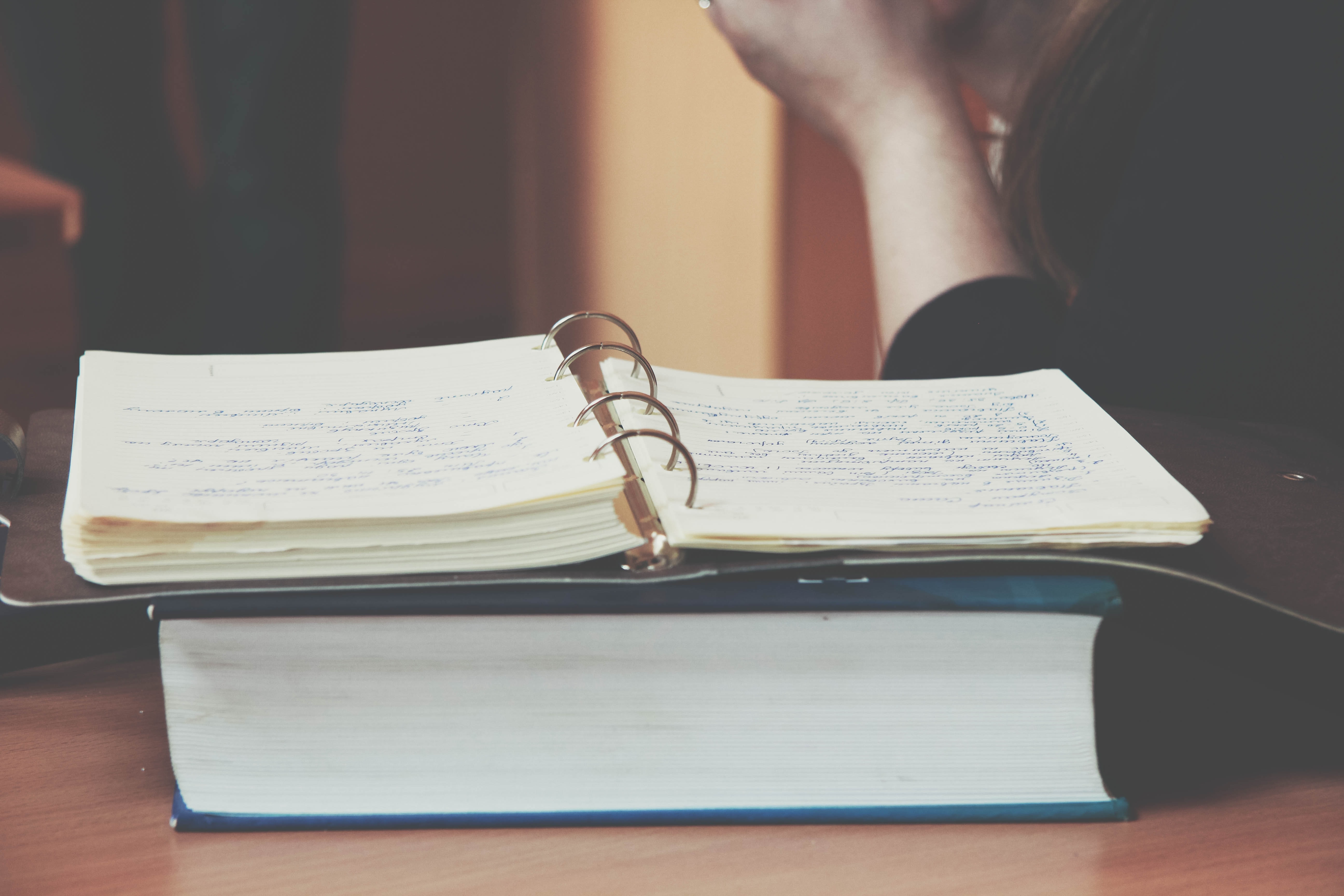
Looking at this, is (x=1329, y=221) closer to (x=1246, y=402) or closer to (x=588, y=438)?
(x=1246, y=402)

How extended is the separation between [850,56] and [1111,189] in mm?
230

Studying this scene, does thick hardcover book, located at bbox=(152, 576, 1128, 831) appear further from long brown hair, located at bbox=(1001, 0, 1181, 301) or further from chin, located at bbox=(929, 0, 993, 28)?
chin, located at bbox=(929, 0, 993, 28)

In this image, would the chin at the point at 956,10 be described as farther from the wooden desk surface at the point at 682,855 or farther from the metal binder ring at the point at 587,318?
the wooden desk surface at the point at 682,855

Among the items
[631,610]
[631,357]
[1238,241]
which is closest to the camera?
[631,610]

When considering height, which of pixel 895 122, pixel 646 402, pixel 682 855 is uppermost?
pixel 895 122

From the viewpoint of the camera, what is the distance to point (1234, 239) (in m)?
0.64

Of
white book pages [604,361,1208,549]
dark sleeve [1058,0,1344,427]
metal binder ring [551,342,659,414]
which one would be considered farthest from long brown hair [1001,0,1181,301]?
metal binder ring [551,342,659,414]

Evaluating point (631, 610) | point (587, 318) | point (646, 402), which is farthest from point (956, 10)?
point (631, 610)

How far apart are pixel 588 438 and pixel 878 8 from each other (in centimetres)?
Answer: 62

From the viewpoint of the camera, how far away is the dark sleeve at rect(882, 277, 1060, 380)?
704 millimetres

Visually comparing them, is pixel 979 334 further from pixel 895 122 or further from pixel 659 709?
pixel 659 709

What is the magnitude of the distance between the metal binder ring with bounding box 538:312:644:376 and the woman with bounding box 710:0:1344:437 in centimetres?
28

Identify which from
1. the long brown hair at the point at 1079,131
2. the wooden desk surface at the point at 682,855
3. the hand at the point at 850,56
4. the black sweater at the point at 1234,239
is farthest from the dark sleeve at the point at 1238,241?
the wooden desk surface at the point at 682,855

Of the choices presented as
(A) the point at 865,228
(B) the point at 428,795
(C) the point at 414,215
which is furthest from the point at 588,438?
(C) the point at 414,215
